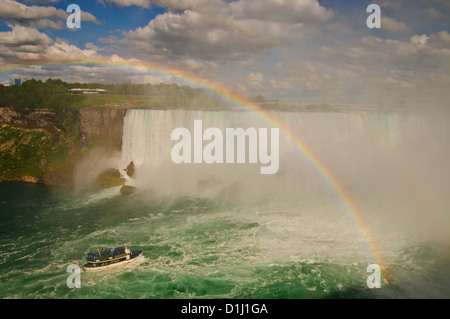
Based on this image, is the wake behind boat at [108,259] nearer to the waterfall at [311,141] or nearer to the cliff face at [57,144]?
the waterfall at [311,141]

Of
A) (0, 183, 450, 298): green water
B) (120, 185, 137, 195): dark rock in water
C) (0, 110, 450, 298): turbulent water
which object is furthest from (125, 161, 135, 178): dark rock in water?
(0, 183, 450, 298): green water

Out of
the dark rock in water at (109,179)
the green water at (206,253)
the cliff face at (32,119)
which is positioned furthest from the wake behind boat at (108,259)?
the cliff face at (32,119)

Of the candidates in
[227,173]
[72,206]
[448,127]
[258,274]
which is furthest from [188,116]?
[448,127]

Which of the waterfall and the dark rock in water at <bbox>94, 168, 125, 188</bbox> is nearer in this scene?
the dark rock in water at <bbox>94, 168, 125, 188</bbox>

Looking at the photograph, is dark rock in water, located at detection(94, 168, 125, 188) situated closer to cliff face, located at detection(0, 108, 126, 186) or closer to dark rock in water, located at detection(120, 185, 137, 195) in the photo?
dark rock in water, located at detection(120, 185, 137, 195)

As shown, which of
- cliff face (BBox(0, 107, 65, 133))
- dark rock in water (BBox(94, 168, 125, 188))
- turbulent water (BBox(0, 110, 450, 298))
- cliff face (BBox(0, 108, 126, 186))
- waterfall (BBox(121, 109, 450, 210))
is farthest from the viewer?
cliff face (BBox(0, 107, 65, 133))

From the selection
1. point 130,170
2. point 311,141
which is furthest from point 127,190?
point 311,141
